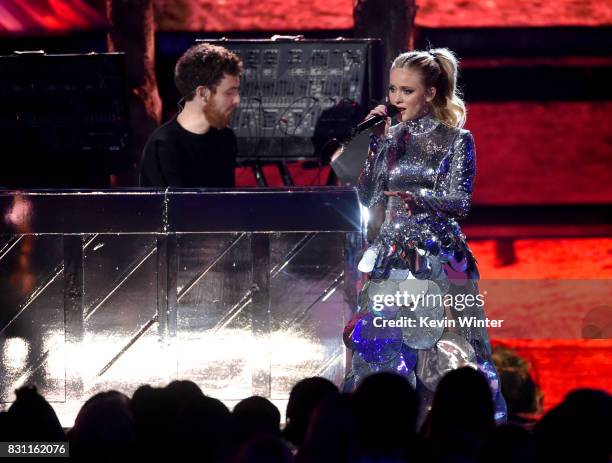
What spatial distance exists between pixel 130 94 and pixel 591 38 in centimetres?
318

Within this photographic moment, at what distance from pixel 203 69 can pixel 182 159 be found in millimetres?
419

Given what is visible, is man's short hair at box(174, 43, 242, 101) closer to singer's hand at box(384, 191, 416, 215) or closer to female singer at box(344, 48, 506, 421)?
female singer at box(344, 48, 506, 421)

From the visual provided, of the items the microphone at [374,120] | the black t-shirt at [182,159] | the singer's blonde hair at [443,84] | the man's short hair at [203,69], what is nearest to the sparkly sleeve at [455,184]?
the singer's blonde hair at [443,84]

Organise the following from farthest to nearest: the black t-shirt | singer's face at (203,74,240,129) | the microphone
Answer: singer's face at (203,74,240,129)
the black t-shirt
the microphone

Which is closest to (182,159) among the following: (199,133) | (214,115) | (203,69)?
(199,133)

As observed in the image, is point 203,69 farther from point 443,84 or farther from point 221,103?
point 443,84

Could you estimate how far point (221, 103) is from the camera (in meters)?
4.93

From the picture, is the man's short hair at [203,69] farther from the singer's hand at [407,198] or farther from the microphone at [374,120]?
the singer's hand at [407,198]

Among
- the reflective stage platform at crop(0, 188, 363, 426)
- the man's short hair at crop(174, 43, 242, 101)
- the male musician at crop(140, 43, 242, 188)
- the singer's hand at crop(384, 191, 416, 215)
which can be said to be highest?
the man's short hair at crop(174, 43, 242, 101)

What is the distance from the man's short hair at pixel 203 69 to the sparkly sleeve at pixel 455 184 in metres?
1.30

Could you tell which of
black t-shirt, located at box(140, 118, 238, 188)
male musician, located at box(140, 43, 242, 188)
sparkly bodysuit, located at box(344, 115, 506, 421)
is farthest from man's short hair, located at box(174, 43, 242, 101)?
sparkly bodysuit, located at box(344, 115, 506, 421)

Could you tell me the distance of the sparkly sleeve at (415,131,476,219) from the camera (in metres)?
3.98

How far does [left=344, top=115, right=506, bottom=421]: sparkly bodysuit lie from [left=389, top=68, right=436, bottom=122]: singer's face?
0.20 ft

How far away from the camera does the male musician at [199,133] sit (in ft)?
15.8
